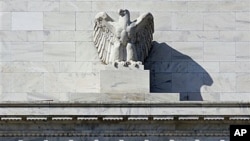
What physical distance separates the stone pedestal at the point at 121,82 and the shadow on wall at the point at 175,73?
1.49 meters

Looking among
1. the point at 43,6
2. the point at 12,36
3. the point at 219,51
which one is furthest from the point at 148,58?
the point at 12,36

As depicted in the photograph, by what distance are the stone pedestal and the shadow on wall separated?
1489 mm

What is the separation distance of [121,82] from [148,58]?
2223mm

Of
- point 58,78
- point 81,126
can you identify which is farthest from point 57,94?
point 81,126

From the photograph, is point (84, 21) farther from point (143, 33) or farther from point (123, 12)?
point (143, 33)

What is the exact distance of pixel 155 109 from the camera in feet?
125

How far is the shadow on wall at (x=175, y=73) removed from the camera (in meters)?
41.2

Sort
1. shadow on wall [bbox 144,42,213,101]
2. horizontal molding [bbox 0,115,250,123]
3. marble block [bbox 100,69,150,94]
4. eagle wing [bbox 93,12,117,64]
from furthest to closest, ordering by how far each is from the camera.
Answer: shadow on wall [bbox 144,42,213,101] → eagle wing [bbox 93,12,117,64] → marble block [bbox 100,69,150,94] → horizontal molding [bbox 0,115,250,123]

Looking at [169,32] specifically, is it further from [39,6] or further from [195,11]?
[39,6]

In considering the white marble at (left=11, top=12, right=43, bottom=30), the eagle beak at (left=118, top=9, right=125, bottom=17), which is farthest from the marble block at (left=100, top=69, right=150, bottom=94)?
the white marble at (left=11, top=12, right=43, bottom=30)

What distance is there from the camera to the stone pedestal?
129 feet

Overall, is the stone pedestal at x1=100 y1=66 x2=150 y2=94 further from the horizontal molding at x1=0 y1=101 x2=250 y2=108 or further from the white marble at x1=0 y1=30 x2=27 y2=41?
the white marble at x1=0 y1=30 x2=27 y2=41

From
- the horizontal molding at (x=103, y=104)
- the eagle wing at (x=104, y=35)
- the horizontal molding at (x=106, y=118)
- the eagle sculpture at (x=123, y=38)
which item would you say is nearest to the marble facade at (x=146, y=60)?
the eagle wing at (x=104, y=35)

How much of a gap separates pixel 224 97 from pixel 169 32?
2633 mm
